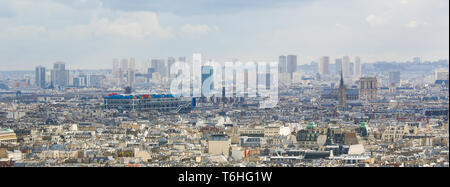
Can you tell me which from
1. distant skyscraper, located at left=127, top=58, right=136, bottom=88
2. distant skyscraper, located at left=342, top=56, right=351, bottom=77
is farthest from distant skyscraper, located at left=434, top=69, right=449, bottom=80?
distant skyscraper, located at left=127, top=58, right=136, bottom=88

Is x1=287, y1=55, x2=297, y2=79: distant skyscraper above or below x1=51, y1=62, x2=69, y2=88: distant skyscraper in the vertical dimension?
above

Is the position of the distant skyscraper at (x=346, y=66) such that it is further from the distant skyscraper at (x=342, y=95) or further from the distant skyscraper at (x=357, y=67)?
the distant skyscraper at (x=342, y=95)

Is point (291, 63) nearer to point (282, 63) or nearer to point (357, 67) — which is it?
point (282, 63)

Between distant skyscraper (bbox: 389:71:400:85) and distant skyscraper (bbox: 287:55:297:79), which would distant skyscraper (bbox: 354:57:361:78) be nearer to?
distant skyscraper (bbox: 389:71:400:85)
